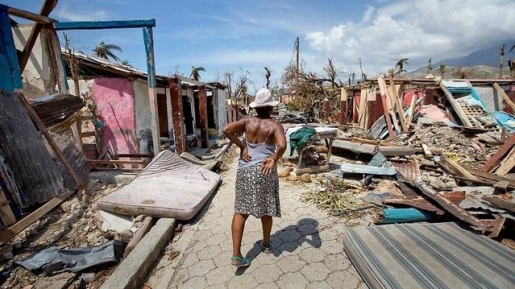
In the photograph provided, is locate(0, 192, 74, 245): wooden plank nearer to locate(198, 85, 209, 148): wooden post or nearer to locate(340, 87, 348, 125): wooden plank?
locate(198, 85, 209, 148): wooden post

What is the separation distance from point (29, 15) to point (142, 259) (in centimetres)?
501

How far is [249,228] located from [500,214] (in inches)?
121

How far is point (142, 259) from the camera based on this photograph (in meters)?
2.65

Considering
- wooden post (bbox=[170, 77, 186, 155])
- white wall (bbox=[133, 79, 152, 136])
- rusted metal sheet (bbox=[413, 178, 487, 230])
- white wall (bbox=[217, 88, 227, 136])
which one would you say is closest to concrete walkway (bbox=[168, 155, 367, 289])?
rusted metal sheet (bbox=[413, 178, 487, 230])

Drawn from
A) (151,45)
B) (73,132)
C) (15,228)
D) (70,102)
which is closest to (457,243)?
(15,228)

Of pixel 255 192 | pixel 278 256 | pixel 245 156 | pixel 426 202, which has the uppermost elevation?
pixel 245 156

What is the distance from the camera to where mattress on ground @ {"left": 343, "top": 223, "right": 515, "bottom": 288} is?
2.18 meters

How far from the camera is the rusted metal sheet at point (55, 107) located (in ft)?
14.9

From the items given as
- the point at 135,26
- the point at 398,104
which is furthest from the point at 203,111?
the point at 398,104

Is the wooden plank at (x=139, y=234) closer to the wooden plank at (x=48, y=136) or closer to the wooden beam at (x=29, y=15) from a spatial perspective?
the wooden plank at (x=48, y=136)

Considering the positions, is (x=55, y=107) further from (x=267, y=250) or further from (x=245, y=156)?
(x=267, y=250)

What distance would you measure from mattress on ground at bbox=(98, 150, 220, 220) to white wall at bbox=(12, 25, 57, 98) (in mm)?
3489

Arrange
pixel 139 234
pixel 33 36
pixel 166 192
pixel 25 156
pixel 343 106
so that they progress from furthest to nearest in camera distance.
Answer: pixel 343 106 → pixel 33 36 → pixel 166 192 → pixel 25 156 → pixel 139 234

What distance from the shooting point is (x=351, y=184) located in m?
5.12
